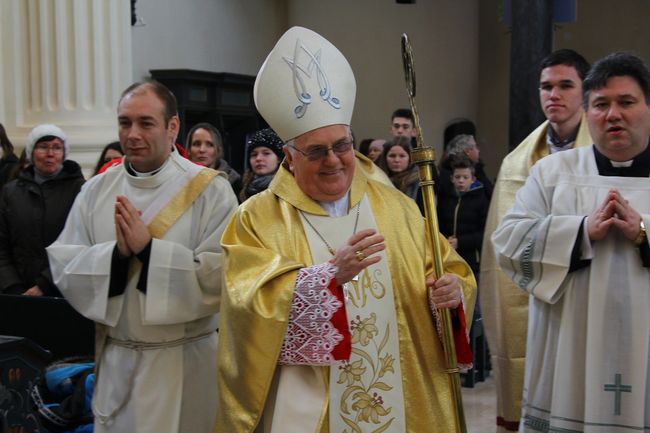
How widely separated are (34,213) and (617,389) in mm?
3837

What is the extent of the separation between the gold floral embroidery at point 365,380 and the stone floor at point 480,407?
113 inches

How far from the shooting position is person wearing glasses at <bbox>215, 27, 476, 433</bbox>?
330 cm

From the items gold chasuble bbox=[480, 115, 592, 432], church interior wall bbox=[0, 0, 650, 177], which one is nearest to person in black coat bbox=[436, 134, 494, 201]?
gold chasuble bbox=[480, 115, 592, 432]

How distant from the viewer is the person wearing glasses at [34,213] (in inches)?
241

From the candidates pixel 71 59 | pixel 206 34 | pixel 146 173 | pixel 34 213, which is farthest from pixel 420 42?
pixel 146 173

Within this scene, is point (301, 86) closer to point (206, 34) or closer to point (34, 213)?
point (34, 213)

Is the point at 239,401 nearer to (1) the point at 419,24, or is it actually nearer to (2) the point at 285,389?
(2) the point at 285,389

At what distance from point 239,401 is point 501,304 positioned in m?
1.69

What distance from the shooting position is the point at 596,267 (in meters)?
3.52

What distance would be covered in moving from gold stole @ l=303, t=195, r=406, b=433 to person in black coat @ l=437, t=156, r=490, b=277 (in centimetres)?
376

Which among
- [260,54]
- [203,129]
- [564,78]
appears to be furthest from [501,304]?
→ [260,54]

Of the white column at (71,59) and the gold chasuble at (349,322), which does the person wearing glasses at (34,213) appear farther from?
the gold chasuble at (349,322)

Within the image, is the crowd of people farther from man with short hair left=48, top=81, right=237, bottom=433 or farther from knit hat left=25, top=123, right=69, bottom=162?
knit hat left=25, top=123, right=69, bottom=162

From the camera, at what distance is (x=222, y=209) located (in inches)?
160
